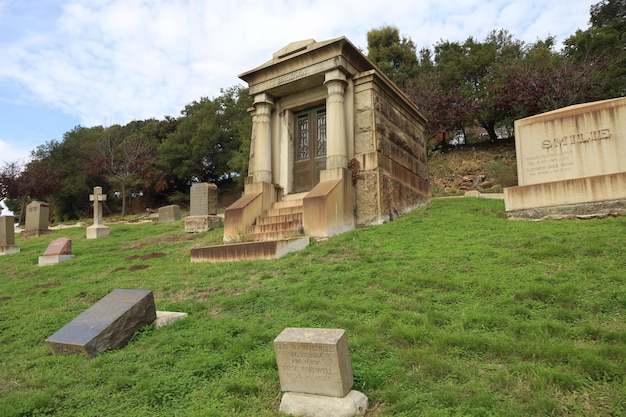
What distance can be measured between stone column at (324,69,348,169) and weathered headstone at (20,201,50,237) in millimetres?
15895

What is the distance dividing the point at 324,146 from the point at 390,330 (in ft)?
27.2

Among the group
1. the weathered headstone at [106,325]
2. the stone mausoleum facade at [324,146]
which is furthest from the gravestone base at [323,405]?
the stone mausoleum facade at [324,146]

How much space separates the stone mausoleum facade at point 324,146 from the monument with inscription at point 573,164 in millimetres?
3261

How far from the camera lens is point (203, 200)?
47.8 feet

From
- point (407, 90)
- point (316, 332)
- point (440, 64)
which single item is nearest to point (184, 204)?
point (407, 90)

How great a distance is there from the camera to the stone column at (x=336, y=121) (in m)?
10.2

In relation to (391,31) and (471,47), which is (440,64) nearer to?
(471,47)

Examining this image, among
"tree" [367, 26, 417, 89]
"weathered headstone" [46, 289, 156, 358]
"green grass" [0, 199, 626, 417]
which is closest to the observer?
"green grass" [0, 199, 626, 417]

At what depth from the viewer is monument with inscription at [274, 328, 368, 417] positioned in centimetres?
296

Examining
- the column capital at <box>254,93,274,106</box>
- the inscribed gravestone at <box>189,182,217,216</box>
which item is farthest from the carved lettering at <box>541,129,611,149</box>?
the inscribed gravestone at <box>189,182,217,216</box>

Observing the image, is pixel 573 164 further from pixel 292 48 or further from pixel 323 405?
pixel 323 405

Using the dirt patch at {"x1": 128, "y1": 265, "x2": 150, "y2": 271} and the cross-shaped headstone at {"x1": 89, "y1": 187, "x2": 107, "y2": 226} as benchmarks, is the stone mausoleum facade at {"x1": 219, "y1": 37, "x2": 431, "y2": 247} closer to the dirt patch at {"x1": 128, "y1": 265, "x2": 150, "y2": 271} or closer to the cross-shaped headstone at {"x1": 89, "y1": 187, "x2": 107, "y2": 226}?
the dirt patch at {"x1": 128, "y1": 265, "x2": 150, "y2": 271}

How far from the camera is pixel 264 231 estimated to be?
9977 mm

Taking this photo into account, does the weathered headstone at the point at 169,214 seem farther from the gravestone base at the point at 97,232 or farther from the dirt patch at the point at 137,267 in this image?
the dirt patch at the point at 137,267
